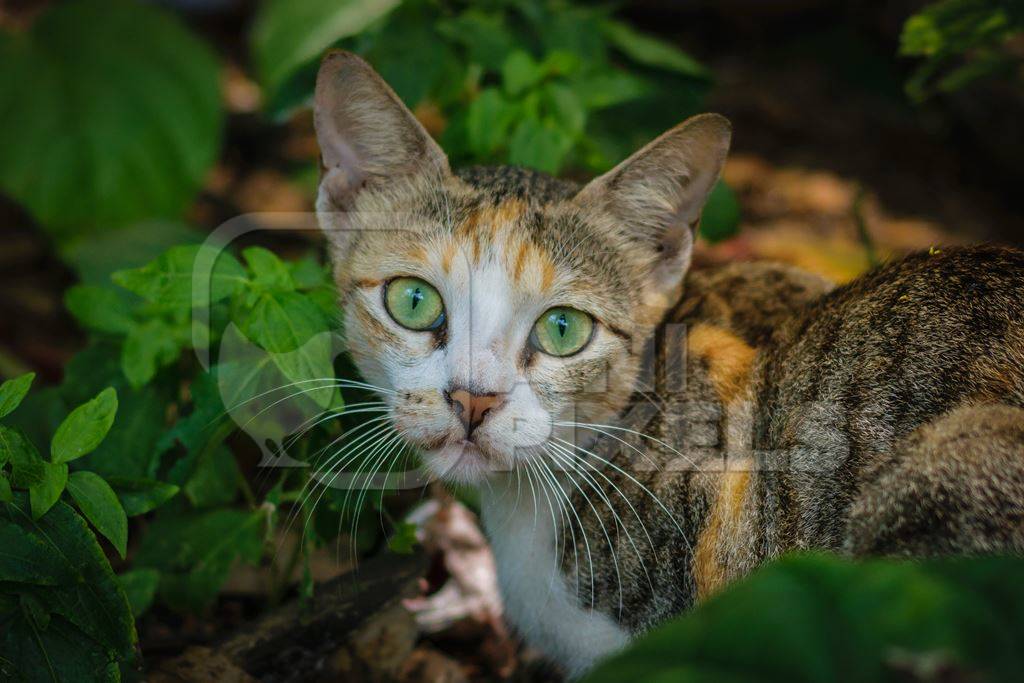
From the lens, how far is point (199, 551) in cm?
293

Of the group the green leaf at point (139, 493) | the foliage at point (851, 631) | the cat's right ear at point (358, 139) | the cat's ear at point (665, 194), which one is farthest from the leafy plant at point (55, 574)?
the cat's ear at point (665, 194)

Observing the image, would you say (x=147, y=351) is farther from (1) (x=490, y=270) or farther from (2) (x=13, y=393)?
(1) (x=490, y=270)

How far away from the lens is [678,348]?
2807 millimetres

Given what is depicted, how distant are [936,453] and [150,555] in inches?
92.7

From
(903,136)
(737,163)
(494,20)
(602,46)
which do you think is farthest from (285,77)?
(903,136)

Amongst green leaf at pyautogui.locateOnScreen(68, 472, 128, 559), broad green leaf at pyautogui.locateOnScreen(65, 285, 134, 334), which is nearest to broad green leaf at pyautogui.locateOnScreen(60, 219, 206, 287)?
broad green leaf at pyautogui.locateOnScreen(65, 285, 134, 334)

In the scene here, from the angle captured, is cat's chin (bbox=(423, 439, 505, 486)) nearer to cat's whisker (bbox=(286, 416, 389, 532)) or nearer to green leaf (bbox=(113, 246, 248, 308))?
cat's whisker (bbox=(286, 416, 389, 532))

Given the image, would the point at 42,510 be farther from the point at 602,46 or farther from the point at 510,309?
the point at 602,46

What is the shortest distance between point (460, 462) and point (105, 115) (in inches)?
138

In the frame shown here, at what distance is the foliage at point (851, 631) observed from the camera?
4.45 feet

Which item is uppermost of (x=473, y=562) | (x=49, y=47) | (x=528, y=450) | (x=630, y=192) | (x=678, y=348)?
(x=49, y=47)

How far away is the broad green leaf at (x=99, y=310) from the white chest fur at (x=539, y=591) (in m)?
1.31

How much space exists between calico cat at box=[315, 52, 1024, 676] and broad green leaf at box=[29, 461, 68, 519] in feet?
2.66

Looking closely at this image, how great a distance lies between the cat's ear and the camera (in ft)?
8.64
